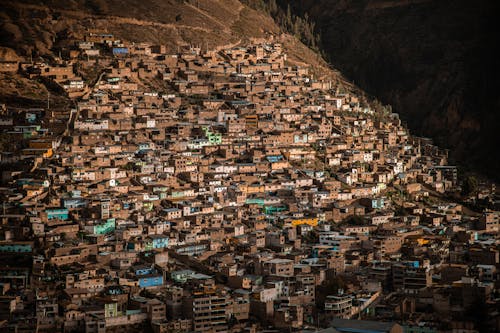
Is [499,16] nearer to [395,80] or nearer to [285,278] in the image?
[395,80]

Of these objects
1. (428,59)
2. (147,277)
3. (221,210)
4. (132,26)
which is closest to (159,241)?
(147,277)

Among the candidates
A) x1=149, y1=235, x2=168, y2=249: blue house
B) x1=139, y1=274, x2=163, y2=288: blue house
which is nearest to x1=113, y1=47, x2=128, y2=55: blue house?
x1=149, y1=235, x2=168, y2=249: blue house

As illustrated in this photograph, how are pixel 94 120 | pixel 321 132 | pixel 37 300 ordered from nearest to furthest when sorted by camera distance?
pixel 37 300 → pixel 94 120 → pixel 321 132

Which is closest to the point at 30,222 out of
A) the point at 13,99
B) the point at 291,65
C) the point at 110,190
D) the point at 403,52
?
the point at 110,190

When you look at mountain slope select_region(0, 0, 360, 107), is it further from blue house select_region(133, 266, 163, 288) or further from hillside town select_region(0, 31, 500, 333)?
blue house select_region(133, 266, 163, 288)

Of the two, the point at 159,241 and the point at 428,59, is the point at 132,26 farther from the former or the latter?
the point at 159,241
